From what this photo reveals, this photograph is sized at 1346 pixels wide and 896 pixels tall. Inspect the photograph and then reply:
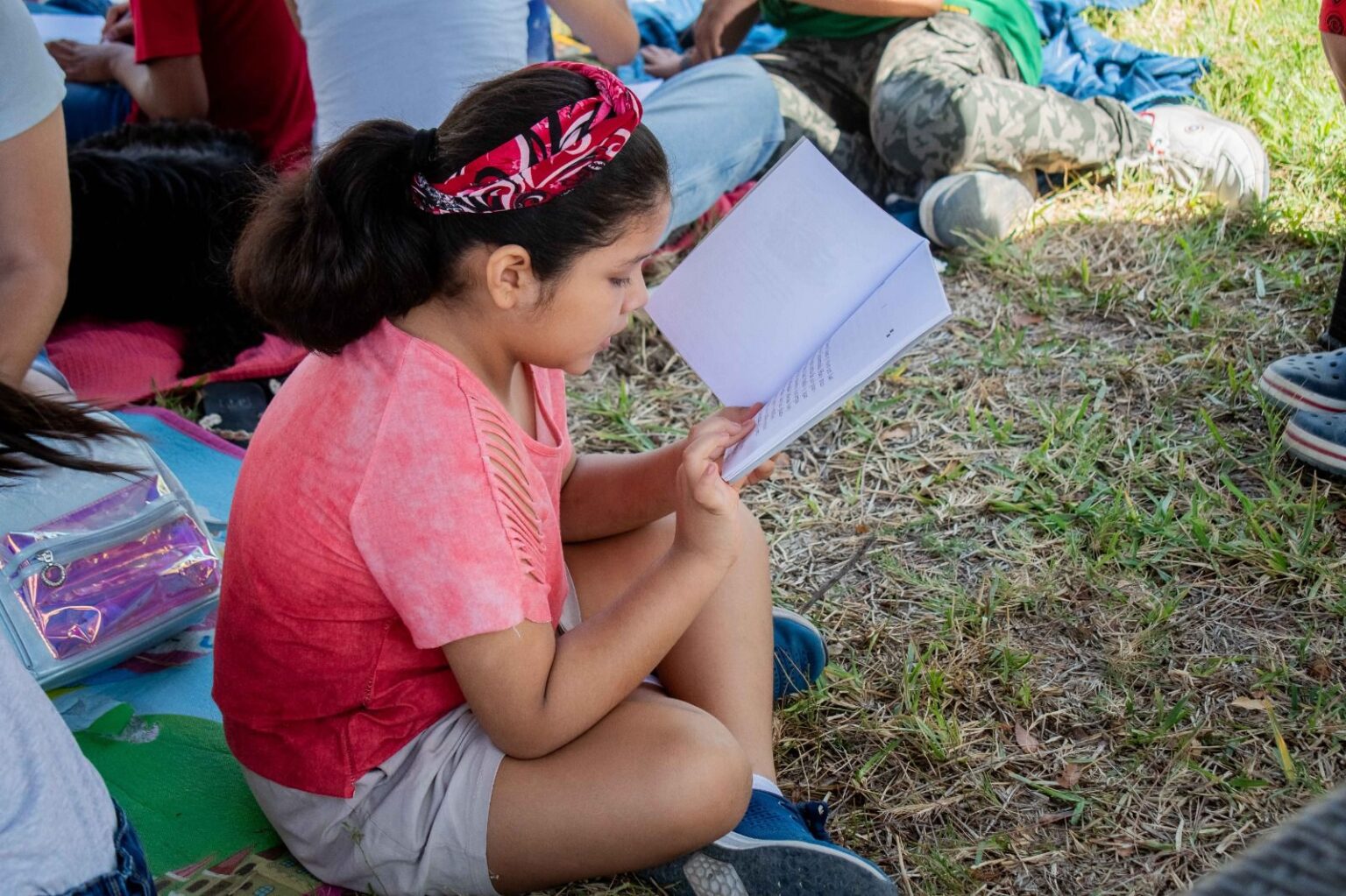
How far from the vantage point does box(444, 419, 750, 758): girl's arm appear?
45.8 inches

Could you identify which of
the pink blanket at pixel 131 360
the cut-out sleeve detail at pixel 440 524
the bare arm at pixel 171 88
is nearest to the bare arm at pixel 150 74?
the bare arm at pixel 171 88

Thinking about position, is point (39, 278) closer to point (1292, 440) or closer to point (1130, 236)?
point (1292, 440)

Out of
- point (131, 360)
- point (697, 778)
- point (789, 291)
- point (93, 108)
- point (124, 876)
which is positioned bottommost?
point (131, 360)

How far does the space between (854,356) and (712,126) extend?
1666mm

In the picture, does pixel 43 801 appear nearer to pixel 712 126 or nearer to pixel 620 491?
pixel 620 491

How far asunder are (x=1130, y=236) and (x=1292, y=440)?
0.84 m

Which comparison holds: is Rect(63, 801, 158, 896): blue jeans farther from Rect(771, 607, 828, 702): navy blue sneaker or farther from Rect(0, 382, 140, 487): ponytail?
Rect(771, 607, 828, 702): navy blue sneaker

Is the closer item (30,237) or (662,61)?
(30,237)

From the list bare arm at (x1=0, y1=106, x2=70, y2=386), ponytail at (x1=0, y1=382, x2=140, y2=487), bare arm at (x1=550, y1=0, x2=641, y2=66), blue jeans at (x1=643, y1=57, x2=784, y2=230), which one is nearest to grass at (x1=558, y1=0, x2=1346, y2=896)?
blue jeans at (x1=643, y1=57, x2=784, y2=230)

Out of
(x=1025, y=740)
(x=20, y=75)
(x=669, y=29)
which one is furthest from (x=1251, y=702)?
(x=669, y=29)

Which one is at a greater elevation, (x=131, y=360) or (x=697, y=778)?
(x=697, y=778)

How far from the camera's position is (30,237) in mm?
1724

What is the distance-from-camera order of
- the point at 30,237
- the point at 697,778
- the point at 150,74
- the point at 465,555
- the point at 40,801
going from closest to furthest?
the point at 40,801
the point at 465,555
the point at 697,778
the point at 30,237
the point at 150,74

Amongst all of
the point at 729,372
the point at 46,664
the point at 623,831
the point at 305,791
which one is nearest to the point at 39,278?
the point at 46,664
